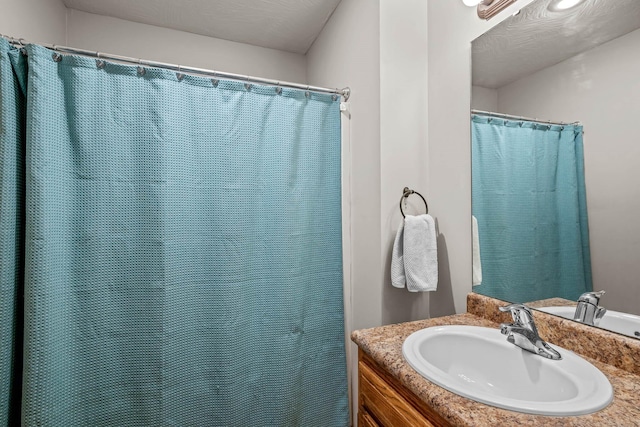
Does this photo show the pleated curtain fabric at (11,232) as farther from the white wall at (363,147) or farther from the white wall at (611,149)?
the white wall at (611,149)

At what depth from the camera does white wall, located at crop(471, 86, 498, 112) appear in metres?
1.14

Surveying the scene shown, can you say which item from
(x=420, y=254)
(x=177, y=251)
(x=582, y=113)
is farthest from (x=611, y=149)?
(x=177, y=251)

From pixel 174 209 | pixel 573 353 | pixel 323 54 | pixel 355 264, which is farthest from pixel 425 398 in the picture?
pixel 323 54

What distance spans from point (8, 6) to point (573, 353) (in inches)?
94.7

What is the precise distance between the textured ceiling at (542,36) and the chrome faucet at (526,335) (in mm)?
823

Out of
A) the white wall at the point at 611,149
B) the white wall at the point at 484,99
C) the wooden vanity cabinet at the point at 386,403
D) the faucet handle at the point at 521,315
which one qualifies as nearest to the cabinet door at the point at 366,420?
the wooden vanity cabinet at the point at 386,403

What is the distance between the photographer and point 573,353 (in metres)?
0.82

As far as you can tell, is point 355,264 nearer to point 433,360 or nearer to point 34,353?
point 433,360

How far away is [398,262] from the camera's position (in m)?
1.30

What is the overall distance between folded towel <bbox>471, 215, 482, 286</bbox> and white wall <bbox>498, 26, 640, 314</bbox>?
0.36m

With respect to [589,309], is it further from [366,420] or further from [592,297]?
[366,420]

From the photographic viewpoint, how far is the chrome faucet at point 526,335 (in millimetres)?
813

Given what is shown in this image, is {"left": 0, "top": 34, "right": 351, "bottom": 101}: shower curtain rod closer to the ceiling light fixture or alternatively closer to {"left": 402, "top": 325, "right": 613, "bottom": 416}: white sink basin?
the ceiling light fixture

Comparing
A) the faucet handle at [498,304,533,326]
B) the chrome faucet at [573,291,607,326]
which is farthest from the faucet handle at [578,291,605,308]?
the faucet handle at [498,304,533,326]
